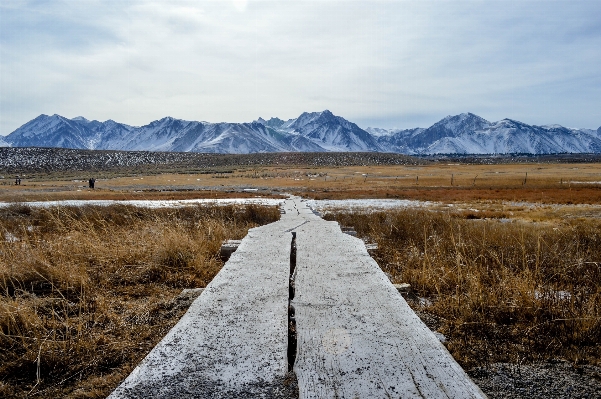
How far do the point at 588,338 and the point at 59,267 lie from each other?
5721mm

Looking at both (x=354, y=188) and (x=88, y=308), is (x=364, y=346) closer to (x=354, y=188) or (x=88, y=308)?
(x=88, y=308)

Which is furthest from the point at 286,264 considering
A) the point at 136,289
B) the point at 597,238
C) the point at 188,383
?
the point at 597,238

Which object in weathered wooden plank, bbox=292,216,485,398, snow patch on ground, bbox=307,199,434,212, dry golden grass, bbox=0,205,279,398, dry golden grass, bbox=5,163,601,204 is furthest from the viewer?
dry golden grass, bbox=5,163,601,204

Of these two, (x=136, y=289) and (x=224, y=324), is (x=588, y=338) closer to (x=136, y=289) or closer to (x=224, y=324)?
(x=224, y=324)

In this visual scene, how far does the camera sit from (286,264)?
14.5 ft

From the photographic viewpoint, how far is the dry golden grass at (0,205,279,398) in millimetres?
2818

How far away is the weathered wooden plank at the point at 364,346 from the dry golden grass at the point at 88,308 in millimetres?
1371

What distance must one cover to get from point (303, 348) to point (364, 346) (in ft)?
1.25

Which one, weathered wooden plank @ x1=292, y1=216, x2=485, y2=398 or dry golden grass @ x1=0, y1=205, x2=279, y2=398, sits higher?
weathered wooden plank @ x1=292, y1=216, x2=485, y2=398

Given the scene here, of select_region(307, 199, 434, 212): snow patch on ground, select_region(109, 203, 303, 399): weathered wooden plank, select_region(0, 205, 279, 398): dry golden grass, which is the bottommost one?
select_region(307, 199, 434, 212): snow patch on ground

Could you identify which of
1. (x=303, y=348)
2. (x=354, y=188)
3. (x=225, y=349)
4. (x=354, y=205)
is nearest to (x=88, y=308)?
(x=225, y=349)

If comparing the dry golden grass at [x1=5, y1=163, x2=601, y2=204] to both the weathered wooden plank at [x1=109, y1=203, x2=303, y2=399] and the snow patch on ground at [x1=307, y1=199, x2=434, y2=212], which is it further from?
the weathered wooden plank at [x1=109, y1=203, x2=303, y2=399]

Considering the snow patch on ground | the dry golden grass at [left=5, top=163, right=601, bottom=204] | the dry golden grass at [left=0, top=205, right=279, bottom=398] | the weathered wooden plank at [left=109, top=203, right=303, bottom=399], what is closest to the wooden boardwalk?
the weathered wooden plank at [left=109, top=203, right=303, bottom=399]

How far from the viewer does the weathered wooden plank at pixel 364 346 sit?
204cm
